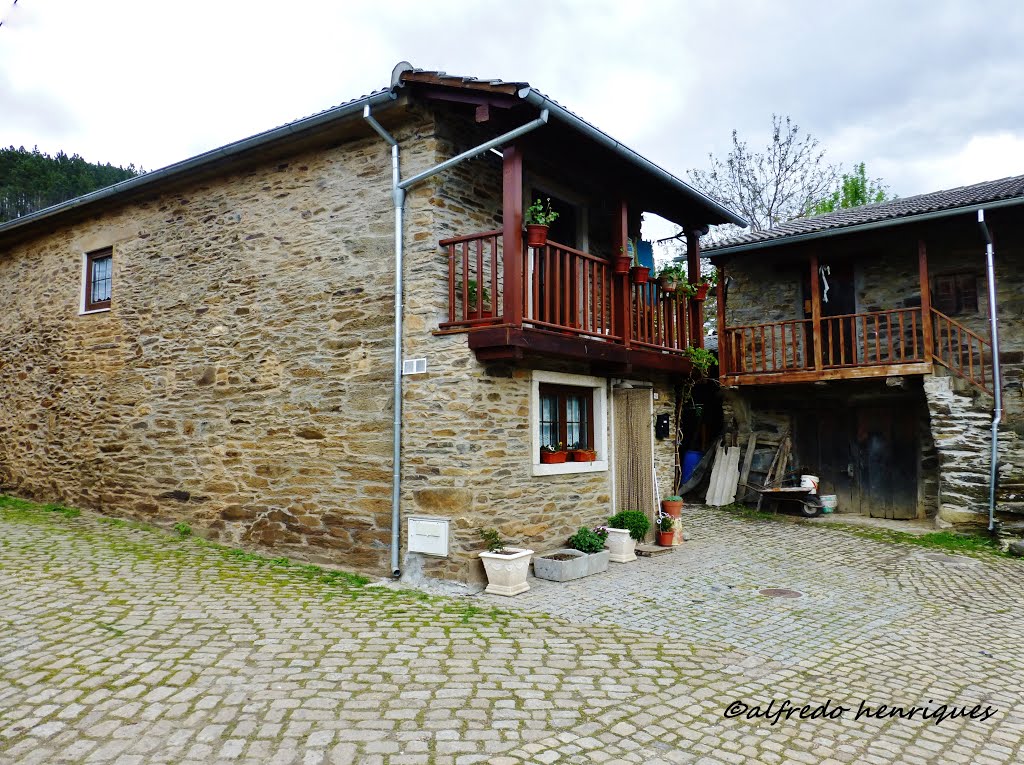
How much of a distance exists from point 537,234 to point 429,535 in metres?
2.98

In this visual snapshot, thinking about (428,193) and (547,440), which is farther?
(547,440)

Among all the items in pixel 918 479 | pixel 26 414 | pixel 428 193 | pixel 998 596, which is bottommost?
pixel 998 596

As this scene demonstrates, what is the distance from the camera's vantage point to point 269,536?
25.9ft

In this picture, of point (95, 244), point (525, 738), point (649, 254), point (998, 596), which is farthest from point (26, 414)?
point (998, 596)

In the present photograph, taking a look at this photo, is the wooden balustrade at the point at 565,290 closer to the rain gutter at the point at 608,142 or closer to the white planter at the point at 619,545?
the rain gutter at the point at 608,142

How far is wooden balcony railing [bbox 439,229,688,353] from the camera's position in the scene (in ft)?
22.0

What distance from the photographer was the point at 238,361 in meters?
8.34

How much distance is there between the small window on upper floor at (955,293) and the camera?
11438 mm

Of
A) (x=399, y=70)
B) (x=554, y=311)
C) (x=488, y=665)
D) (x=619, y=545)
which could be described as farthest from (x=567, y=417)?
(x=399, y=70)

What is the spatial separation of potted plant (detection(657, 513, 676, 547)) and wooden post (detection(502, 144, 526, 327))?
377cm

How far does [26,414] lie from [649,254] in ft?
32.3

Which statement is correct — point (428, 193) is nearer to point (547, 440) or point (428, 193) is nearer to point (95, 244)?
point (547, 440)

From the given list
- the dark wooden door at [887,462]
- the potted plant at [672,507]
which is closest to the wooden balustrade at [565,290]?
the potted plant at [672,507]

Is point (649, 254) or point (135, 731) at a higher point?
point (649, 254)
